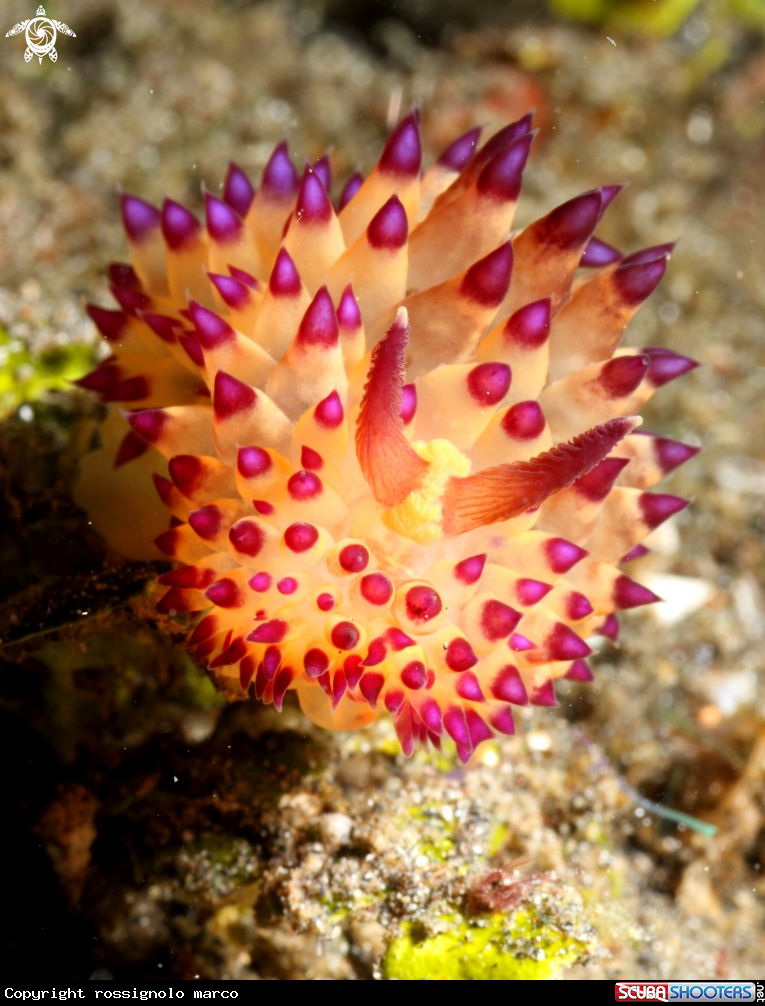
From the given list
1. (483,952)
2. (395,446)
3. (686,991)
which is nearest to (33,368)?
(395,446)

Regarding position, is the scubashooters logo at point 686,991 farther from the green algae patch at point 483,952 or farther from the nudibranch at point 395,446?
→ the nudibranch at point 395,446

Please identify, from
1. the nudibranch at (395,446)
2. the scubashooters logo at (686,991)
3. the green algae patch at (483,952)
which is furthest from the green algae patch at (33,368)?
the scubashooters logo at (686,991)

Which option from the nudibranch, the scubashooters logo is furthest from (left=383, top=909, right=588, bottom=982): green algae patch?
the nudibranch

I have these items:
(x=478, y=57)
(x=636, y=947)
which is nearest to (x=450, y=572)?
(x=636, y=947)
